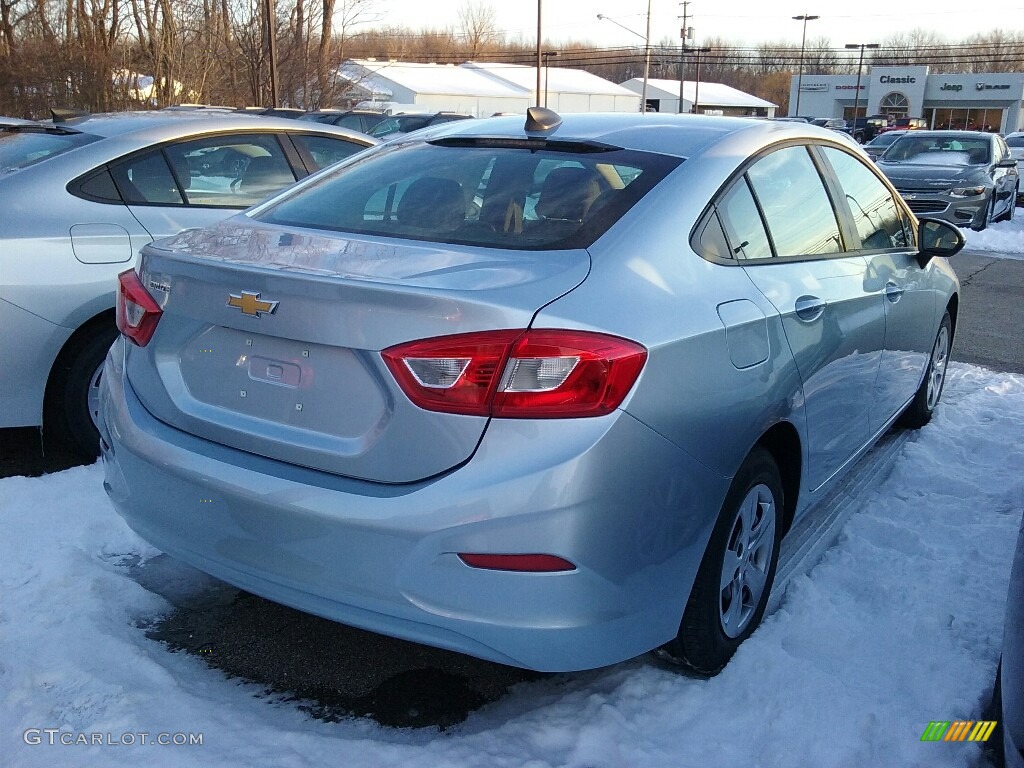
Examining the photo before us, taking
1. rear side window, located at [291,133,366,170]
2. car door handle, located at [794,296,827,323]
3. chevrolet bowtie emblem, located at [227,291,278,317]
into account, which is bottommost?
car door handle, located at [794,296,827,323]

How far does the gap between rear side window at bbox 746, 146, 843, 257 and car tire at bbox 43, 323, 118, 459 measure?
2.91 metres

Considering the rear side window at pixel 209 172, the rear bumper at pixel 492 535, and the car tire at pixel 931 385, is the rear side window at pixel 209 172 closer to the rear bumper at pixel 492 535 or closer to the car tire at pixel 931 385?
the rear bumper at pixel 492 535

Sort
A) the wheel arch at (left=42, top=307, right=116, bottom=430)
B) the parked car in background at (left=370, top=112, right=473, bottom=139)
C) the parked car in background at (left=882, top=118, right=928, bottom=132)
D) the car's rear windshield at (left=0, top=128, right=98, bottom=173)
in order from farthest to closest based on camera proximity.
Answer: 1. the parked car in background at (left=882, top=118, right=928, bottom=132)
2. the parked car in background at (left=370, top=112, right=473, bottom=139)
3. the car's rear windshield at (left=0, top=128, right=98, bottom=173)
4. the wheel arch at (left=42, top=307, right=116, bottom=430)

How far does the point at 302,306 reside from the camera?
2.23 metres

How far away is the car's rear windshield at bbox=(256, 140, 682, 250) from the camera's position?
2.61 m

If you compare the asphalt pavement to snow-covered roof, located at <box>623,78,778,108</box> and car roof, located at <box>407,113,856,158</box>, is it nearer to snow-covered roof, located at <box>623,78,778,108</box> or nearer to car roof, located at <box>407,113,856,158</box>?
car roof, located at <box>407,113,856,158</box>

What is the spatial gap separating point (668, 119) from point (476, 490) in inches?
72.1

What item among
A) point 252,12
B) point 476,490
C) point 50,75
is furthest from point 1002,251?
point 50,75

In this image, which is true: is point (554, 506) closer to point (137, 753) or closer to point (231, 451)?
point (231, 451)

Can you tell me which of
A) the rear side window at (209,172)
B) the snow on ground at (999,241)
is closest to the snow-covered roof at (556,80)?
the snow on ground at (999,241)

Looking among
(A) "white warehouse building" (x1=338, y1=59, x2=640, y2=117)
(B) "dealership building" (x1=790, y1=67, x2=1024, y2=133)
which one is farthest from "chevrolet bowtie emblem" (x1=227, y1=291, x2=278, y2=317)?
(B) "dealership building" (x1=790, y1=67, x2=1024, y2=133)

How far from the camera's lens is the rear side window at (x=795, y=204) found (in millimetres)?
3064

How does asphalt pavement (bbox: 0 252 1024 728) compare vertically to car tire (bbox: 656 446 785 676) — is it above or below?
below

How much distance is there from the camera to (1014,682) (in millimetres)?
1917
